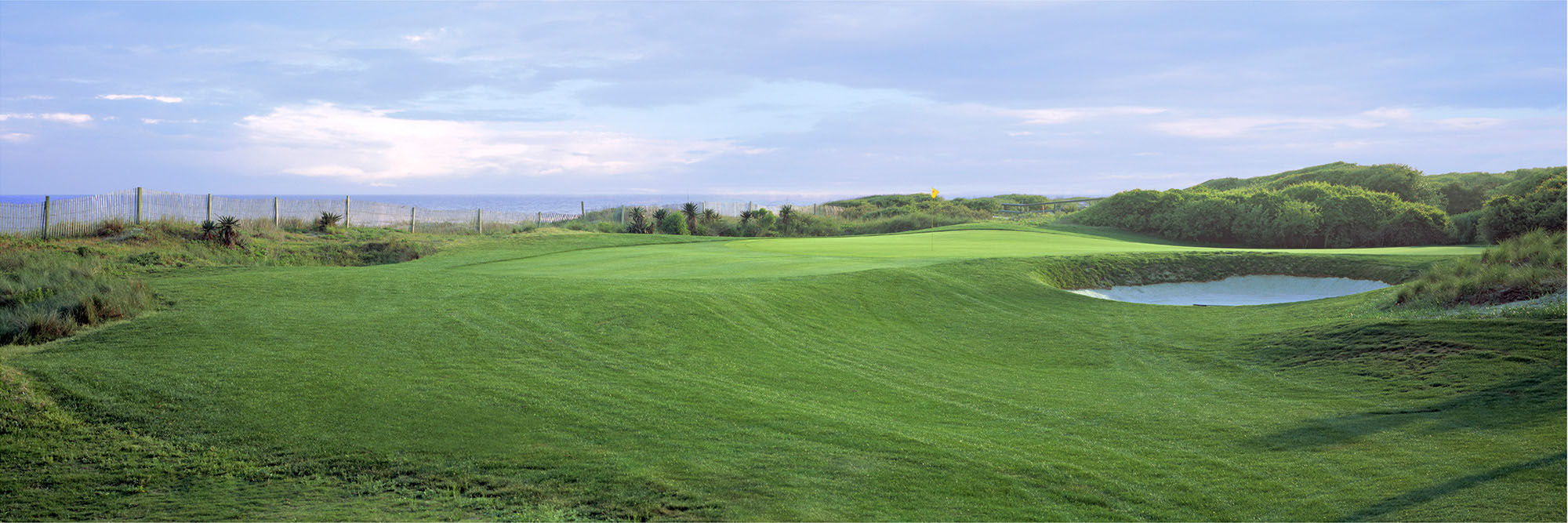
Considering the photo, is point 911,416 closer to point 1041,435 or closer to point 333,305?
point 1041,435

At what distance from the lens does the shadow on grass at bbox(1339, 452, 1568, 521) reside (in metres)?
5.52

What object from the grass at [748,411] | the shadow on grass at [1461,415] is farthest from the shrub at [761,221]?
the shadow on grass at [1461,415]

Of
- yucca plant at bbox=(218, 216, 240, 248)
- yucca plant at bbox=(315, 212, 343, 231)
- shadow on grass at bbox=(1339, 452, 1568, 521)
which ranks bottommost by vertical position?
shadow on grass at bbox=(1339, 452, 1568, 521)

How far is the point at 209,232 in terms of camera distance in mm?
24578

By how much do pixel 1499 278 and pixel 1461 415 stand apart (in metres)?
5.49

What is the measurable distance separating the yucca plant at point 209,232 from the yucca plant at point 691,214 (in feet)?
62.7

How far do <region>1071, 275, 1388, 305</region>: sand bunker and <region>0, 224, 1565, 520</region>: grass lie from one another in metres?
4.69

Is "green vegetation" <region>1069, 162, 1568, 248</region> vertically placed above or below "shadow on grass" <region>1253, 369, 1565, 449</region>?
above

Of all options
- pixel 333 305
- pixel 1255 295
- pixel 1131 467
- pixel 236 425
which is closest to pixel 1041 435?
pixel 1131 467

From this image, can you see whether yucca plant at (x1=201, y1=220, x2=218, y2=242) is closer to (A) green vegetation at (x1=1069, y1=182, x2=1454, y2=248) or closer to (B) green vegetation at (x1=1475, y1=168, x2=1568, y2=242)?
(B) green vegetation at (x1=1475, y1=168, x2=1568, y2=242)

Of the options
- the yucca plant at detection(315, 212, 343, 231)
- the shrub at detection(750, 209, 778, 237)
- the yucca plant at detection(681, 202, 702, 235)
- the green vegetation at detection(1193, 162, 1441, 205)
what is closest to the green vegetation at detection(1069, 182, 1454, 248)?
the green vegetation at detection(1193, 162, 1441, 205)

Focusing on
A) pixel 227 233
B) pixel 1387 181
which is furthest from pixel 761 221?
pixel 1387 181

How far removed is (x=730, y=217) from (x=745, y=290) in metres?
30.1

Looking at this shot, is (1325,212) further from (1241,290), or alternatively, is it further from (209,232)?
(209,232)
